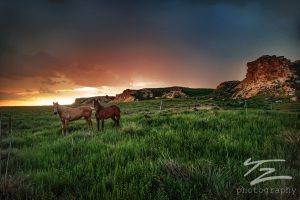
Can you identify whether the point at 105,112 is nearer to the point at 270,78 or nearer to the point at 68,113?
the point at 68,113

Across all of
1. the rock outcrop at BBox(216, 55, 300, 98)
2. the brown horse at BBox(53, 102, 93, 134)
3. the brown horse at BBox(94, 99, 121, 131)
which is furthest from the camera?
the rock outcrop at BBox(216, 55, 300, 98)

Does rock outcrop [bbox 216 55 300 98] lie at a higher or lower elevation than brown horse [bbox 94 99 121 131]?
higher

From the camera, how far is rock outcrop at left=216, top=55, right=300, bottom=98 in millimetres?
115438

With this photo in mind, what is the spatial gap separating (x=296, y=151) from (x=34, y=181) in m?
5.73

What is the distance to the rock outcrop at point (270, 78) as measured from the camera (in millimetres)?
115438

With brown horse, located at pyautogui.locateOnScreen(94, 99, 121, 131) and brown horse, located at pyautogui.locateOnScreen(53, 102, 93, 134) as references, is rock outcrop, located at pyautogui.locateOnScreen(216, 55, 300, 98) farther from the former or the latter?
brown horse, located at pyautogui.locateOnScreen(94, 99, 121, 131)

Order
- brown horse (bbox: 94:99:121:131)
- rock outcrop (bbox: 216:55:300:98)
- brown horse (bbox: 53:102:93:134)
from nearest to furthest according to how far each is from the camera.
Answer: brown horse (bbox: 94:99:121:131) → brown horse (bbox: 53:102:93:134) → rock outcrop (bbox: 216:55:300:98)

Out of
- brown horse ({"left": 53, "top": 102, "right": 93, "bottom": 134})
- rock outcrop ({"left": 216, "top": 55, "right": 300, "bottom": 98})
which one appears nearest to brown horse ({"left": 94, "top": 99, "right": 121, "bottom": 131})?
brown horse ({"left": 53, "top": 102, "right": 93, "bottom": 134})

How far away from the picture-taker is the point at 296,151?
6406 millimetres

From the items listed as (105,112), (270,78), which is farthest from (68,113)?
(270,78)

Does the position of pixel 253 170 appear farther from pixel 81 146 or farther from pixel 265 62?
pixel 265 62

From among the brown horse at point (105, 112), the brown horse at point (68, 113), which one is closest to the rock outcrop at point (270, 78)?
the brown horse at point (68, 113)

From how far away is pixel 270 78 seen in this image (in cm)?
13275

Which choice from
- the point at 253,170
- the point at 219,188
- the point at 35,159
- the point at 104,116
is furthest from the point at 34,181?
the point at 104,116
